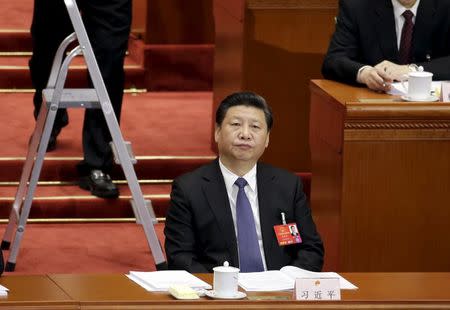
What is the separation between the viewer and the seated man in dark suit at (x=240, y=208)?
4.79m

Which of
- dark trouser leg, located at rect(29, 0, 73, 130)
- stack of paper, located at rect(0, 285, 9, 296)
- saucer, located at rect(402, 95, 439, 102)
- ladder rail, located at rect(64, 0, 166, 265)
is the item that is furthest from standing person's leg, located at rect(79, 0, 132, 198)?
stack of paper, located at rect(0, 285, 9, 296)

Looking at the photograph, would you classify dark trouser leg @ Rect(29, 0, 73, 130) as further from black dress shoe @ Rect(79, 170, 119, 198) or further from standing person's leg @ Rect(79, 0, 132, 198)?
black dress shoe @ Rect(79, 170, 119, 198)

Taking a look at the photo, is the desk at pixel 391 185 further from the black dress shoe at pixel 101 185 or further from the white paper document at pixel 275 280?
the black dress shoe at pixel 101 185

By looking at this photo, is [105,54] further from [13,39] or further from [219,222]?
[13,39]

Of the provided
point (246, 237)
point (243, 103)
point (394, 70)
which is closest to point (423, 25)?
point (394, 70)

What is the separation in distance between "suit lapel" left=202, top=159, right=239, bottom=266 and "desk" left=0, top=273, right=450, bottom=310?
52cm

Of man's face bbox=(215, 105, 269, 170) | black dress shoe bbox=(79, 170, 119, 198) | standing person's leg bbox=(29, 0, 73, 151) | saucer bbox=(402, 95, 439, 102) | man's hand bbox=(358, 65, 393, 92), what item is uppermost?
standing person's leg bbox=(29, 0, 73, 151)

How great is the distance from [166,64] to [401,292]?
4668mm

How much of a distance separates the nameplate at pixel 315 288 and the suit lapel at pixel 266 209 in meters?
0.95

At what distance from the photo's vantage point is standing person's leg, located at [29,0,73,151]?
691cm

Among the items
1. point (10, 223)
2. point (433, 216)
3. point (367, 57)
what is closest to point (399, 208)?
point (433, 216)

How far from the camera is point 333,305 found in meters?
3.84

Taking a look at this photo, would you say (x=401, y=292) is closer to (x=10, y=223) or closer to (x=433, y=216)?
(x=433, y=216)

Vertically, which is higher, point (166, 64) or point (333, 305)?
point (166, 64)
